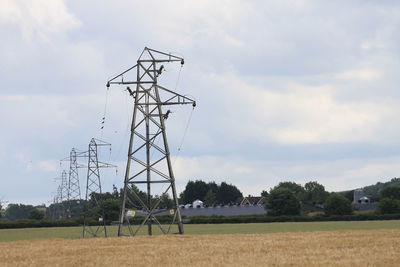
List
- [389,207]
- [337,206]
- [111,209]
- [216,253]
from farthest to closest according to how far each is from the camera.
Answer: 1. [337,206]
2. [389,207]
3. [111,209]
4. [216,253]

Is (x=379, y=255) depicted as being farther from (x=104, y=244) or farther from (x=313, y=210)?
(x=313, y=210)

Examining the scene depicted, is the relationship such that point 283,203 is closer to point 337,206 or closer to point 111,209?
point 337,206

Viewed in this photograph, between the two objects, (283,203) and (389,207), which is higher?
(283,203)

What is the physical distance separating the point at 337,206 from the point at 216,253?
363ft

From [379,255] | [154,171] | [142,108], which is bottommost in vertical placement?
[379,255]

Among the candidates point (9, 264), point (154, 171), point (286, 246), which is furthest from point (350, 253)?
point (154, 171)

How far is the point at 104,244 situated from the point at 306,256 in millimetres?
17113

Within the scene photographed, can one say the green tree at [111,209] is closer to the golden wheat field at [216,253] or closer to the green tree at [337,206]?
the green tree at [337,206]

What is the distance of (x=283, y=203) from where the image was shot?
155375mm

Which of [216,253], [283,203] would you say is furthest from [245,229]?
[283,203]

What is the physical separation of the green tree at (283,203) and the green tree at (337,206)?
11082 millimetres

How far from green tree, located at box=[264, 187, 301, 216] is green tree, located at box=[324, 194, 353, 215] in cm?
1108

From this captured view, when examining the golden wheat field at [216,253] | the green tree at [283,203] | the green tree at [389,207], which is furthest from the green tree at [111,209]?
the golden wheat field at [216,253]

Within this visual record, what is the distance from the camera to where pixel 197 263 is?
31578 millimetres
